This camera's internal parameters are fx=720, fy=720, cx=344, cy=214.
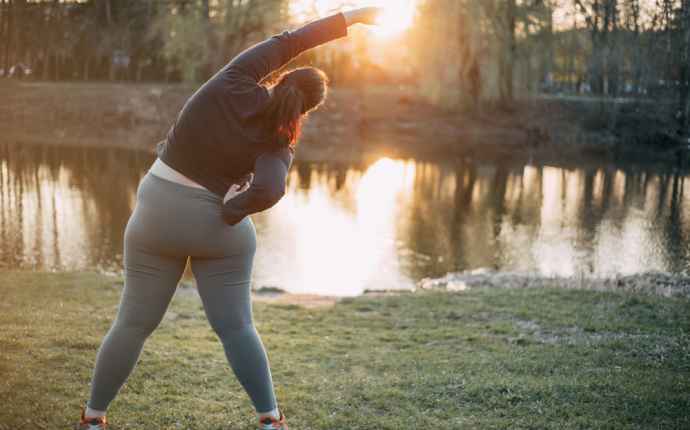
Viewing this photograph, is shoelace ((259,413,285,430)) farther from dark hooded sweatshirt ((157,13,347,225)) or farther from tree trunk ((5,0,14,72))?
tree trunk ((5,0,14,72))

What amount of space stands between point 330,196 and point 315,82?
69.9 feet

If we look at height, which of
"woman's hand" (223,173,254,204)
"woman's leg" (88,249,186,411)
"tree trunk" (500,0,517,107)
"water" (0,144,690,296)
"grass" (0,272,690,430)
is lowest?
"water" (0,144,690,296)

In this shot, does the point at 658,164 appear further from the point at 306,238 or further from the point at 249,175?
the point at 249,175

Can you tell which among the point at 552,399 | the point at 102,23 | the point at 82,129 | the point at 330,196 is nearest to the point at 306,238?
the point at 330,196

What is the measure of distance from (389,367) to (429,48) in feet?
120

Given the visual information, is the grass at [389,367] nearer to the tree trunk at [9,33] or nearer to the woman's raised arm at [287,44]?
the woman's raised arm at [287,44]

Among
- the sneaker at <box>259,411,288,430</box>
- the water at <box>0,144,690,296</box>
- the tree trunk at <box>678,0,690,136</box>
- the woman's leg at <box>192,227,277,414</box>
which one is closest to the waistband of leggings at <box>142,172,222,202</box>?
the woman's leg at <box>192,227,277,414</box>

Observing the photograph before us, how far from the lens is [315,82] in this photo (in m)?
3.15

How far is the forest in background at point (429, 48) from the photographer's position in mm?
39500

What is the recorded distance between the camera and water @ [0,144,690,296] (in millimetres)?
14883

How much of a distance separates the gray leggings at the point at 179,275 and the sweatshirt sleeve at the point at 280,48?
557 millimetres

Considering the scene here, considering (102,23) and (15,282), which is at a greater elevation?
(102,23)

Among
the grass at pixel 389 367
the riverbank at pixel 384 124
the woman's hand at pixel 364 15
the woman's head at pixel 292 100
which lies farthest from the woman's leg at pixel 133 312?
the riverbank at pixel 384 124

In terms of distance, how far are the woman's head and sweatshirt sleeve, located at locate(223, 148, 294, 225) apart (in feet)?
0.27
